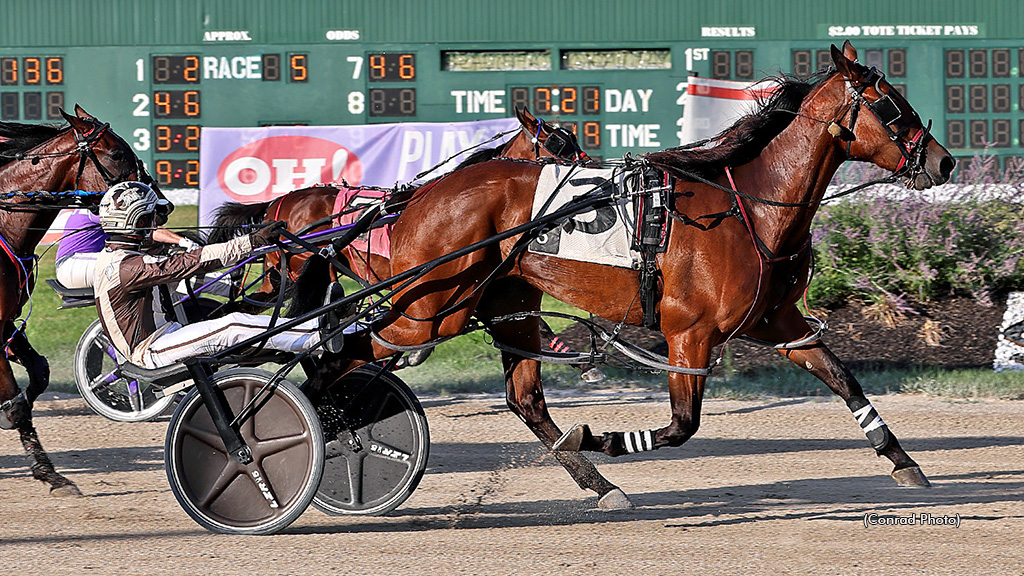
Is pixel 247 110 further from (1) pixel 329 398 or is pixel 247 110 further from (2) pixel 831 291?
(1) pixel 329 398

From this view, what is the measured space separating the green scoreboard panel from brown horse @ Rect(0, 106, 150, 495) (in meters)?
7.96

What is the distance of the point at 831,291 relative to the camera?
1045 cm

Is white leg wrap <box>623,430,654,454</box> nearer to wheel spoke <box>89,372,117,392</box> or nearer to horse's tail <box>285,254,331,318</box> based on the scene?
horse's tail <box>285,254,331,318</box>

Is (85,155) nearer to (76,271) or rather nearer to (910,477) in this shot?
(76,271)

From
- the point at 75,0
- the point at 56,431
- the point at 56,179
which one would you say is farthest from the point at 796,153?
the point at 75,0

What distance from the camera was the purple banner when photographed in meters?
12.9

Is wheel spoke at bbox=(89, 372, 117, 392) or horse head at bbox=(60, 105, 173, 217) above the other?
horse head at bbox=(60, 105, 173, 217)

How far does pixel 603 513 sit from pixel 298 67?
34.3ft

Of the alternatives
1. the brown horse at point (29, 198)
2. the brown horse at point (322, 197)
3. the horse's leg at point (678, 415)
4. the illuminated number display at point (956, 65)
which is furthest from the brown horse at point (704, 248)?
the illuminated number display at point (956, 65)

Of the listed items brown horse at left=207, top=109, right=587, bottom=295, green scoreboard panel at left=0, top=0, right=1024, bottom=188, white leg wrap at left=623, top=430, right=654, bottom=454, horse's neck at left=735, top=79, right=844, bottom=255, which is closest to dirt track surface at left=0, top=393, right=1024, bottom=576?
white leg wrap at left=623, top=430, right=654, bottom=454

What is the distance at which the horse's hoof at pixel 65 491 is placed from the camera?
5.46 m

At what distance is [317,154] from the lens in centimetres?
1302

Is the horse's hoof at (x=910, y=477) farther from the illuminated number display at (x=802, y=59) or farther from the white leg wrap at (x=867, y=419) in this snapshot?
the illuminated number display at (x=802, y=59)

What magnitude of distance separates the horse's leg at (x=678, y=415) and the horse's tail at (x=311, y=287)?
1.35m
